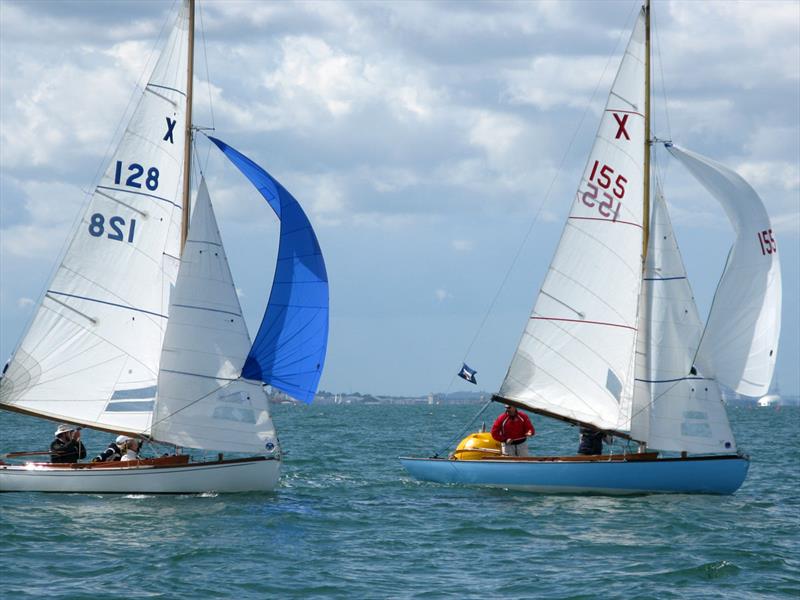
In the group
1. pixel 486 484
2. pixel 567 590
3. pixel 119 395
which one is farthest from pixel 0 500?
pixel 567 590

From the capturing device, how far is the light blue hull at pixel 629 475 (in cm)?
2531

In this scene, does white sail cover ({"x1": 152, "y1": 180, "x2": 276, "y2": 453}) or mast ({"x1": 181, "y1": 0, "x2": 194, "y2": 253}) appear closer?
white sail cover ({"x1": 152, "y1": 180, "x2": 276, "y2": 453})

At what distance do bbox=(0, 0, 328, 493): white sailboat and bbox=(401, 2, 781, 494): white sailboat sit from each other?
5.37 metres

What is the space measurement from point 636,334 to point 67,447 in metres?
11.6

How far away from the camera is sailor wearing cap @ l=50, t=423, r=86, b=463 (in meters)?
24.6

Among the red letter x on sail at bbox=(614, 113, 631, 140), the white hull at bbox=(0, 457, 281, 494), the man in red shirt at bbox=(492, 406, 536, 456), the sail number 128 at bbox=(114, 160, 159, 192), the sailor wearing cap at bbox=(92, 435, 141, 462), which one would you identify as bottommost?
the white hull at bbox=(0, 457, 281, 494)

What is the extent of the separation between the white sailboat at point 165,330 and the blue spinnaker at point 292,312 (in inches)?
0.7

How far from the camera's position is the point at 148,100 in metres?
24.1

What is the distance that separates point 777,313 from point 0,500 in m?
15.2

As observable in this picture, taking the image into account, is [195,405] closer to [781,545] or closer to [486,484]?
[486,484]

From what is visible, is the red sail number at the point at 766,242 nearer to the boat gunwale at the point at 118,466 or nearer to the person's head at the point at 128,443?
the boat gunwale at the point at 118,466

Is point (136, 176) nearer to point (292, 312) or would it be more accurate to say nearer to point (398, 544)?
point (292, 312)

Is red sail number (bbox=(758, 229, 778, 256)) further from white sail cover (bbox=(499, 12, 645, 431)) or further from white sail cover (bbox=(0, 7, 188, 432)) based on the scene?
white sail cover (bbox=(0, 7, 188, 432))

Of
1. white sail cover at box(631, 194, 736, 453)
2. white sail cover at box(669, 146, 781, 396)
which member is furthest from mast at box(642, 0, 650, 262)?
white sail cover at box(669, 146, 781, 396)
